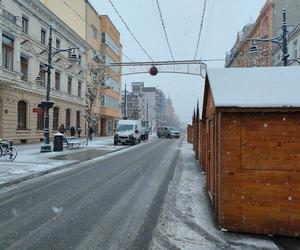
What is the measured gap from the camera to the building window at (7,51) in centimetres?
2595

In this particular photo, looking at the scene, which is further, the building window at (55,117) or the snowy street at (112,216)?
the building window at (55,117)

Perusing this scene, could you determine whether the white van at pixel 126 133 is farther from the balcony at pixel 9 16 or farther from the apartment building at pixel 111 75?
the apartment building at pixel 111 75

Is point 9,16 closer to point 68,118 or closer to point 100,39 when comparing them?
point 68,118

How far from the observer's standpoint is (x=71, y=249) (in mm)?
5262

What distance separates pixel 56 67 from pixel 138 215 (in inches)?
1240

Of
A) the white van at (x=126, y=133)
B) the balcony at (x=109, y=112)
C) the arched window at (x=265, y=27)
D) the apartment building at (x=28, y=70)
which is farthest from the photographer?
the balcony at (x=109, y=112)

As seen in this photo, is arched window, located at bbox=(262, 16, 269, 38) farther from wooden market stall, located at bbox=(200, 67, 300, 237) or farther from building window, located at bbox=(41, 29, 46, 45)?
wooden market stall, located at bbox=(200, 67, 300, 237)

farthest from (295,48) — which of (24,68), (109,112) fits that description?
(109,112)

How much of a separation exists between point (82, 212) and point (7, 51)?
22333 millimetres

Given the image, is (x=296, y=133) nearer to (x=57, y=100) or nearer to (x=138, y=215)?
(x=138, y=215)

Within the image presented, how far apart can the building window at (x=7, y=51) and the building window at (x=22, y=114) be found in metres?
3.46

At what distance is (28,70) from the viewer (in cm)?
3050

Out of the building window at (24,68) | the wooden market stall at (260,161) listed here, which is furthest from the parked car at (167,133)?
the wooden market stall at (260,161)

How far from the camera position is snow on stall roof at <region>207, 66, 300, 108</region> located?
19.8 feet
